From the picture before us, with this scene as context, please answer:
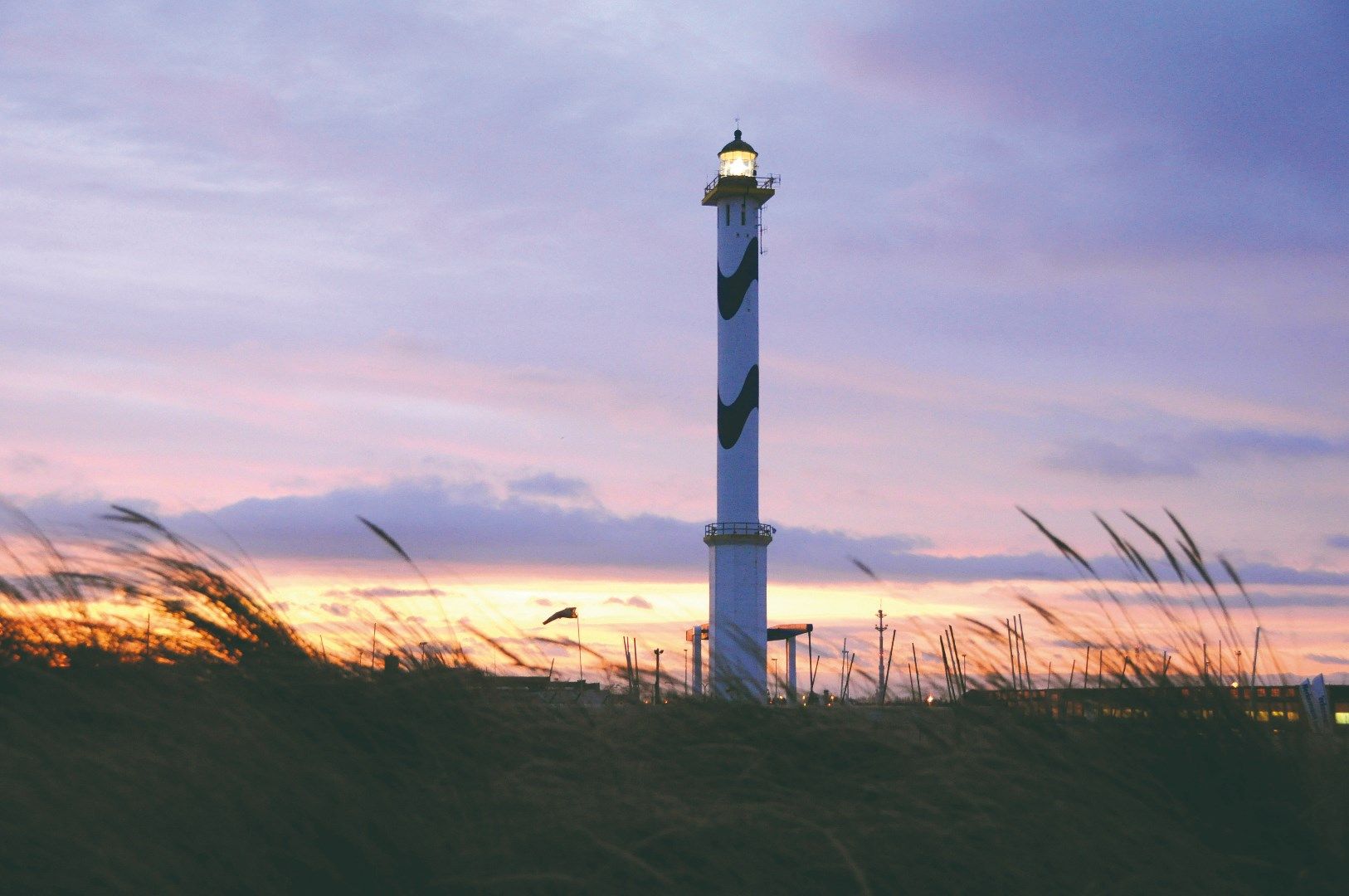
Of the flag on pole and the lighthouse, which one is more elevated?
the lighthouse

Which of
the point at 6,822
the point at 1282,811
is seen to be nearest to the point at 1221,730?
the point at 1282,811

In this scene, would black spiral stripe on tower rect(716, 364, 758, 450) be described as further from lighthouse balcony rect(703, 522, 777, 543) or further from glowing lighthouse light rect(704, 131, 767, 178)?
glowing lighthouse light rect(704, 131, 767, 178)

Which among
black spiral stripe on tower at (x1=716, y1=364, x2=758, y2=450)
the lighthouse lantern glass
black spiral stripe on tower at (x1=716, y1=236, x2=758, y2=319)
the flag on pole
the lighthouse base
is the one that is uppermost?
the lighthouse lantern glass

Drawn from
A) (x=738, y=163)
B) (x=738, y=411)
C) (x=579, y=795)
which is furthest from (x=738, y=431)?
(x=579, y=795)

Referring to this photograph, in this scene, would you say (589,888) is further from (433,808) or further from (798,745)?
(798,745)

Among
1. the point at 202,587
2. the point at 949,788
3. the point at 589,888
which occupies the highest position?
the point at 202,587

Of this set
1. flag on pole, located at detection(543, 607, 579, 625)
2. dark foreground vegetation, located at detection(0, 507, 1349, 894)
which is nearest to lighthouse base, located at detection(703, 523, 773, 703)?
flag on pole, located at detection(543, 607, 579, 625)

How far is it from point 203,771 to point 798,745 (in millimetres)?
1727

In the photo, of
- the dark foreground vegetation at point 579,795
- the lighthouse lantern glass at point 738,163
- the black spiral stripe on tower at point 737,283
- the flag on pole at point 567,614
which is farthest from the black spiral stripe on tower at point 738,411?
the dark foreground vegetation at point 579,795

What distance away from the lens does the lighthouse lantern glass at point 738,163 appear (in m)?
29.9

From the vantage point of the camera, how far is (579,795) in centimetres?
312

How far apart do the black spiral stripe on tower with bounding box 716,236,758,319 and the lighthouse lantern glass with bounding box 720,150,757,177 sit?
1814mm

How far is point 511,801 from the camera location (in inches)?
122

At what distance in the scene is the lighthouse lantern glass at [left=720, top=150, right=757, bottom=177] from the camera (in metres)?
29.9
